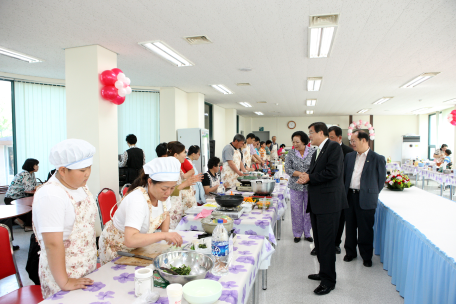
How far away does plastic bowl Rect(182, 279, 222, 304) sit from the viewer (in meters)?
1.18

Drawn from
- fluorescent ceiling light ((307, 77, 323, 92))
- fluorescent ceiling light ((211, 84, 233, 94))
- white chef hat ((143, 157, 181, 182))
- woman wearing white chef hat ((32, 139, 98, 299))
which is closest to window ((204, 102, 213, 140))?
fluorescent ceiling light ((211, 84, 233, 94))

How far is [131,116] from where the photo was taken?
7.72 meters

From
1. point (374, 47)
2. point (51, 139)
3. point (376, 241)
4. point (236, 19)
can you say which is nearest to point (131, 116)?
point (51, 139)

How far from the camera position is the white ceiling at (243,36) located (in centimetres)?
308

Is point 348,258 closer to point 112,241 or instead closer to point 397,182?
point 397,182

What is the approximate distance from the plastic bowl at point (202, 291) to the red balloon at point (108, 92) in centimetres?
387

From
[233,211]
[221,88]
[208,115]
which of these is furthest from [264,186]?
[208,115]

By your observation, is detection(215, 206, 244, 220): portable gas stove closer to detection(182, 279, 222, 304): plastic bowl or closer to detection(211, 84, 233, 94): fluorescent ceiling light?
detection(182, 279, 222, 304): plastic bowl

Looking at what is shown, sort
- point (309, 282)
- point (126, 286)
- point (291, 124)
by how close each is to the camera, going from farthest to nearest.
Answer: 1. point (291, 124)
2. point (309, 282)
3. point (126, 286)

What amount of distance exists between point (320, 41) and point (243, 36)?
3.76ft

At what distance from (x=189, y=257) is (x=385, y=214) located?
2.70 m

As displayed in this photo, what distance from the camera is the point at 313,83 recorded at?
7.16 meters

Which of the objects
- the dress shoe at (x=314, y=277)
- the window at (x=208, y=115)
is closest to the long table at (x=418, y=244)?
the dress shoe at (x=314, y=277)

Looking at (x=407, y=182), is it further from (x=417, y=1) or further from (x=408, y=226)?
(x=417, y=1)
